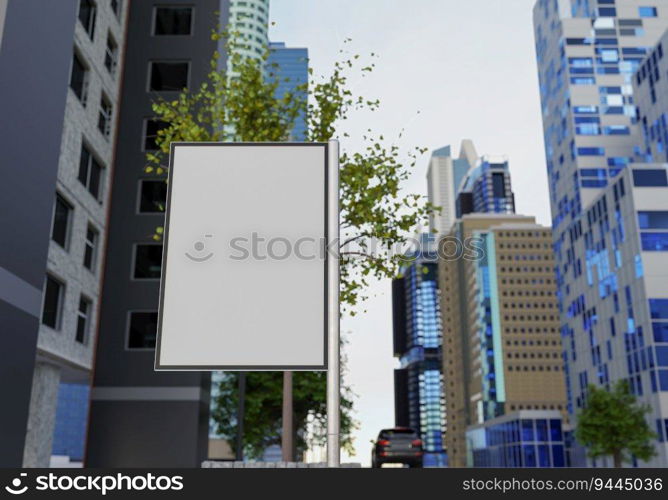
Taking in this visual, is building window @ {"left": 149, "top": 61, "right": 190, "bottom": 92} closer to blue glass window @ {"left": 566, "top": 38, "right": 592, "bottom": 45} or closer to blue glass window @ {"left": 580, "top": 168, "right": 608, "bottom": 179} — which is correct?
blue glass window @ {"left": 580, "top": 168, "right": 608, "bottom": 179}

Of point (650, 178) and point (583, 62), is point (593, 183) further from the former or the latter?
point (650, 178)

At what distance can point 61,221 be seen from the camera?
92.5 ft

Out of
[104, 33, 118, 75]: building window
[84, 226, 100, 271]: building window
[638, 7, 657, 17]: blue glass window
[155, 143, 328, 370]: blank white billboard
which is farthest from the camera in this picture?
[638, 7, 657, 17]: blue glass window

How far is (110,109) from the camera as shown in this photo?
34.8m

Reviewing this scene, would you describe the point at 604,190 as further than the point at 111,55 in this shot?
Yes

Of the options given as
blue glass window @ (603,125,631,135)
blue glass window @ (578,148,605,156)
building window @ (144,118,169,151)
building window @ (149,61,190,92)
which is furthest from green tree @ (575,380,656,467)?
blue glass window @ (603,125,631,135)

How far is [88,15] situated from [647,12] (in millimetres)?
104412

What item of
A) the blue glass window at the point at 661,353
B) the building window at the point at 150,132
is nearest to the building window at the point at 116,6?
the building window at the point at 150,132

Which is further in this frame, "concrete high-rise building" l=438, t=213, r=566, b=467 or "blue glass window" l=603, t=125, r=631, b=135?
"concrete high-rise building" l=438, t=213, r=566, b=467

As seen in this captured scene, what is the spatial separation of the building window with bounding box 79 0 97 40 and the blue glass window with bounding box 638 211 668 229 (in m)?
58.4

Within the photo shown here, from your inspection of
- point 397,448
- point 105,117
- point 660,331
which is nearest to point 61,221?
point 105,117

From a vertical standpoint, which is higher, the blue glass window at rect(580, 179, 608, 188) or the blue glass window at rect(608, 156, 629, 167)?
the blue glass window at rect(608, 156, 629, 167)

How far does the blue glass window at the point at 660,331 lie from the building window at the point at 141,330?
5229 cm

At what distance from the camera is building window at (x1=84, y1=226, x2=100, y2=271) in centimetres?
3209
